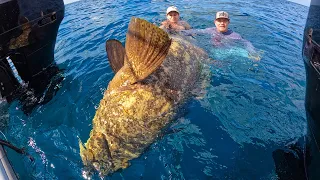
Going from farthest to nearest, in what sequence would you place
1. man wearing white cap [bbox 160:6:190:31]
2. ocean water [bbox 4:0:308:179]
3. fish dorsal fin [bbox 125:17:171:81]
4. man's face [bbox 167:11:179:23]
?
man's face [bbox 167:11:179:23], man wearing white cap [bbox 160:6:190:31], ocean water [bbox 4:0:308:179], fish dorsal fin [bbox 125:17:171:81]

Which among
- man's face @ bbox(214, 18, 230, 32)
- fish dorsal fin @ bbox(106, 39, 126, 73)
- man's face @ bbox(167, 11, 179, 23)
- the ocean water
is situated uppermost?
fish dorsal fin @ bbox(106, 39, 126, 73)

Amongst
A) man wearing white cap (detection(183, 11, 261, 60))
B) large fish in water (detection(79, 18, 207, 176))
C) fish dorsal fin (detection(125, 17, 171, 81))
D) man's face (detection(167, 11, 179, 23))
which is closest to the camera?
fish dorsal fin (detection(125, 17, 171, 81))

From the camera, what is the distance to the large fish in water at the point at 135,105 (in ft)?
10.00

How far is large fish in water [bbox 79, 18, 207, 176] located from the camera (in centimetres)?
305

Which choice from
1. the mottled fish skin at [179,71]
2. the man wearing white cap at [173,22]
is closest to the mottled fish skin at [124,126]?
the mottled fish skin at [179,71]

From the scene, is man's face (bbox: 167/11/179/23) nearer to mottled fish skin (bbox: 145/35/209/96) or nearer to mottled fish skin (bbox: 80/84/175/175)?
mottled fish skin (bbox: 145/35/209/96)

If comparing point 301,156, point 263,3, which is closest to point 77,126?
point 301,156

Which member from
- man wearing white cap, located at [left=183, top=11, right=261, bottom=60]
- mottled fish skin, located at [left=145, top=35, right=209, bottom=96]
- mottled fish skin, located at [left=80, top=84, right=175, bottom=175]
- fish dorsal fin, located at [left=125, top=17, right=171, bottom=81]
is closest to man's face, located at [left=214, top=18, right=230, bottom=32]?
man wearing white cap, located at [left=183, top=11, right=261, bottom=60]

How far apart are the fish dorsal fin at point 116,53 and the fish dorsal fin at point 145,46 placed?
52 centimetres

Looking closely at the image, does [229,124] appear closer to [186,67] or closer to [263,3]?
[186,67]

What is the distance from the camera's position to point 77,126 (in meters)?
4.15

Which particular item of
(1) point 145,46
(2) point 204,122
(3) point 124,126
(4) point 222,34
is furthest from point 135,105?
(4) point 222,34

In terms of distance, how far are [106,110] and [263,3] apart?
1292 centimetres

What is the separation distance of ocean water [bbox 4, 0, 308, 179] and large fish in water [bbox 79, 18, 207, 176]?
27 centimetres
